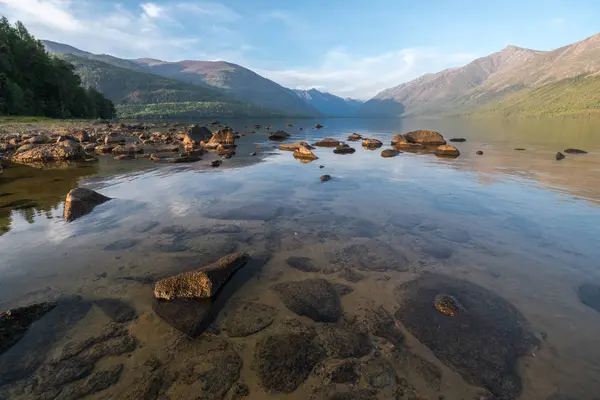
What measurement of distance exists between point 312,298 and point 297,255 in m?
2.23

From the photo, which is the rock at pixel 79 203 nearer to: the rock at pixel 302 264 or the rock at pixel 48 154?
the rock at pixel 302 264

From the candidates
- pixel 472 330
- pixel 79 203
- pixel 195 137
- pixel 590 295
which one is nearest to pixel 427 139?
pixel 195 137

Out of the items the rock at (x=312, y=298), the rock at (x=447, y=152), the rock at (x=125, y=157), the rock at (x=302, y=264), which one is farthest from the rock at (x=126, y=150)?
the rock at (x=447, y=152)

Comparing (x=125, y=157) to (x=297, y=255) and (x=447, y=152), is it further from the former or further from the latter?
(x=447, y=152)

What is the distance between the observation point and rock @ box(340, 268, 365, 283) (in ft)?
25.4

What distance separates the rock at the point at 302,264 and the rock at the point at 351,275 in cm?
74

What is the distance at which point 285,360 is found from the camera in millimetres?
5137

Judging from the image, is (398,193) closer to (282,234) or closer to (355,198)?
(355,198)

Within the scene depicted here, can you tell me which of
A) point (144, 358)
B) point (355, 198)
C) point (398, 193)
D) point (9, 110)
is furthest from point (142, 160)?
point (9, 110)

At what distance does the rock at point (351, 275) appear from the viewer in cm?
773

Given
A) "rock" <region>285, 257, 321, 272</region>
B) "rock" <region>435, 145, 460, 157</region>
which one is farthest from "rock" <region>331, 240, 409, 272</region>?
"rock" <region>435, 145, 460, 157</region>

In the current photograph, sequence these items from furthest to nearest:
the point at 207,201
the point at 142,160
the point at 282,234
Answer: the point at 142,160 → the point at 207,201 → the point at 282,234

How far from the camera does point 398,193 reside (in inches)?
654

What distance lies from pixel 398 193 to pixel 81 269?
585 inches
